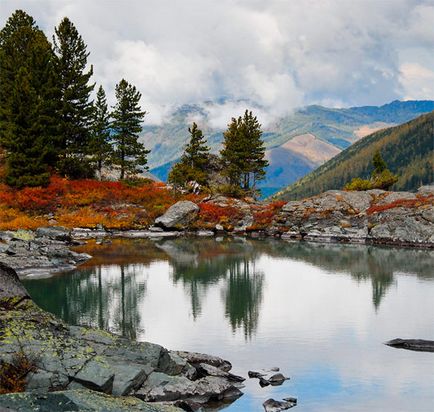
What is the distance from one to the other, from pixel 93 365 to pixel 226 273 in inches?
1322

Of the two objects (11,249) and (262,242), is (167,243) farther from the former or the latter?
(11,249)

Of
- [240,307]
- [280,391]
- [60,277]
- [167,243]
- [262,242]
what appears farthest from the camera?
[262,242]

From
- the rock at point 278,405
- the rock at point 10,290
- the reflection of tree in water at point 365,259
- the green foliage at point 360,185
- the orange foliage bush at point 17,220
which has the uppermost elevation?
the green foliage at point 360,185

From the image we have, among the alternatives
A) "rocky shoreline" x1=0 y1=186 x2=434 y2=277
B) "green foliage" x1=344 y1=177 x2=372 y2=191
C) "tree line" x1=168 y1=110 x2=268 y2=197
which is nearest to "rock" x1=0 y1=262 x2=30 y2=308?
"rocky shoreline" x1=0 y1=186 x2=434 y2=277

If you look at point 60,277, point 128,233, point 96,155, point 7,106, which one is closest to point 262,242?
point 128,233

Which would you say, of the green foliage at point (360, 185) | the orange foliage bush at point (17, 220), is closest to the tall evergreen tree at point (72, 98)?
the orange foliage bush at point (17, 220)

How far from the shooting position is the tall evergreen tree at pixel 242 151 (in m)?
99.2

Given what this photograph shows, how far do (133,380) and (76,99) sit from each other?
240 feet

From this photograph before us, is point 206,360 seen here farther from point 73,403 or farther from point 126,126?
point 126,126

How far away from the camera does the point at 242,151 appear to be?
9981 cm

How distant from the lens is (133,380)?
18.7m

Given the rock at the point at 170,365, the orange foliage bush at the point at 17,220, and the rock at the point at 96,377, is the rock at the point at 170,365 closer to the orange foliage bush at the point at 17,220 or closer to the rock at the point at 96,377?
the rock at the point at 96,377

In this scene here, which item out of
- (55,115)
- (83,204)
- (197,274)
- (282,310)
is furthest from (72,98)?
(282,310)

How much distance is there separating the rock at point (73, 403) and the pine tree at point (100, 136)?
70.7m
